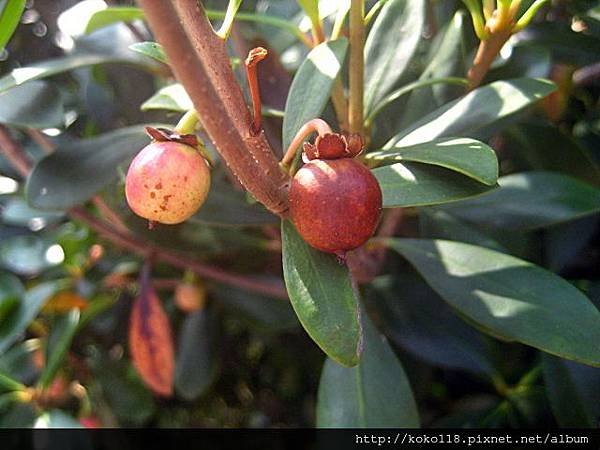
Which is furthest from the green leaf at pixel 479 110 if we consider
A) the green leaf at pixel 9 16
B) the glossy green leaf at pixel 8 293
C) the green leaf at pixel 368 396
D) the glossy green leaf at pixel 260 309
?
the glossy green leaf at pixel 8 293

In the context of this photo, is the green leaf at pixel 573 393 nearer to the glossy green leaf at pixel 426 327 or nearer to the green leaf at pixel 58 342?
the glossy green leaf at pixel 426 327

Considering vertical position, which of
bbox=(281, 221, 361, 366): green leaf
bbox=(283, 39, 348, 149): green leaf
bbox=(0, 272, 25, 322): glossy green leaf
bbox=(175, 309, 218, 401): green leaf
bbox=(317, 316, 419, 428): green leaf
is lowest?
bbox=(175, 309, 218, 401): green leaf

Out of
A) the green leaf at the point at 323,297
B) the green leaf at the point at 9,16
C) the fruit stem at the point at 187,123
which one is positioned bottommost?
the green leaf at the point at 323,297

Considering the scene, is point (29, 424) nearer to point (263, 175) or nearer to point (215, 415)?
point (215, 415)

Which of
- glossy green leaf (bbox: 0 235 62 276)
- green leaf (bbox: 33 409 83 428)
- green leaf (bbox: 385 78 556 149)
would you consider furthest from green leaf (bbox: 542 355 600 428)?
glossy green leaf (bbox: 0 235 62 276)

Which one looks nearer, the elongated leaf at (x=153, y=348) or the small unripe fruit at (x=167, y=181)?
the small unripe fruit at (x=167, y=181)

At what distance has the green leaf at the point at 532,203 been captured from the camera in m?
0.85

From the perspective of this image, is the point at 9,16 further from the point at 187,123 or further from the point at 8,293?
the point at 8,293

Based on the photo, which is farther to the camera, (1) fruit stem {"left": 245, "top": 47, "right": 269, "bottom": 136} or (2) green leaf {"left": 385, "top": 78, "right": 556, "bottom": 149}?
(2) green leaf {"left": 385, "top": 78, "right": 556, "bottom": 149}

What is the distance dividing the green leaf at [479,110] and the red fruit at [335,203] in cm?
20

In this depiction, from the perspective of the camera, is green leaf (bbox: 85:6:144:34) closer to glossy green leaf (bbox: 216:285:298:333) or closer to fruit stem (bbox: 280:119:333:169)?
fruit stem (bbox: 280:119:333:169)

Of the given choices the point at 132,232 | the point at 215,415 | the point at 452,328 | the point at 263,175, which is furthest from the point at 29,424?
the point at 263,175

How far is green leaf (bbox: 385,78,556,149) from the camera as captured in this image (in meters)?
0.69

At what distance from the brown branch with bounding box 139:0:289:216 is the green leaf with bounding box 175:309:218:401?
0.77m
